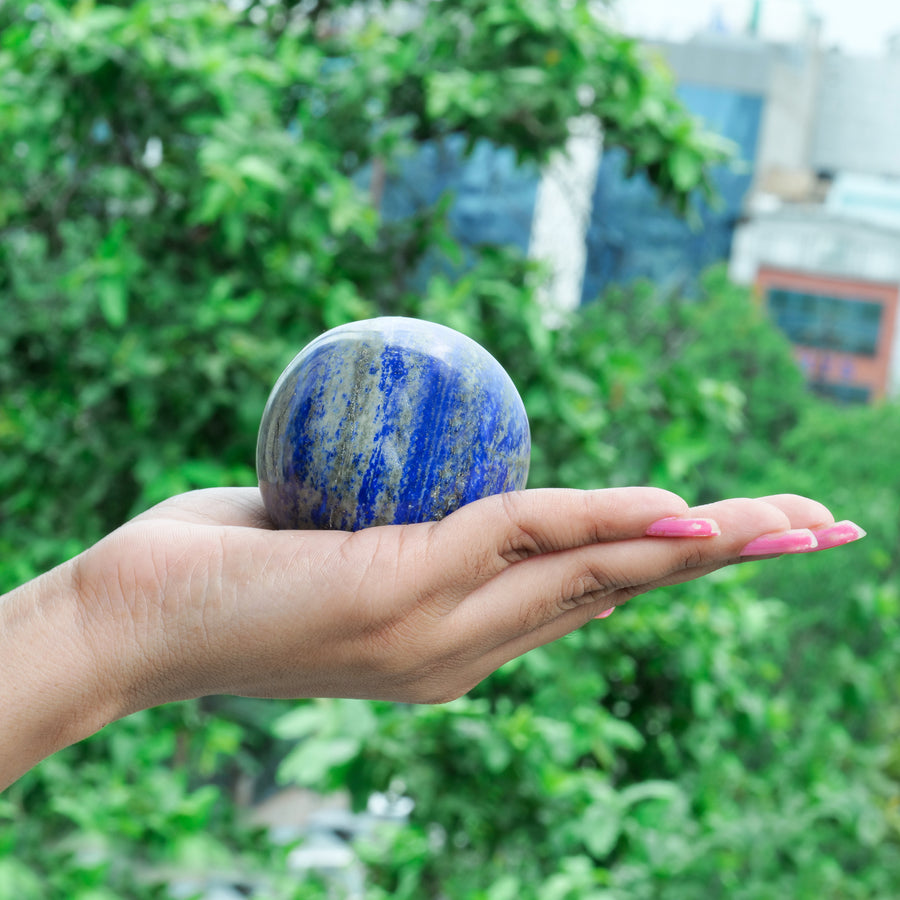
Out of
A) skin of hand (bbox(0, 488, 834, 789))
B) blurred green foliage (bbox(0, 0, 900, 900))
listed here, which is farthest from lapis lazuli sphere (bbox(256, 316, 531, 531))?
blurred green foliage (bbox(0, 0, 900, 900))

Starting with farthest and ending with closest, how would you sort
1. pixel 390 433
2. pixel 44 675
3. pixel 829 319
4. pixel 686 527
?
pixel 829 319, pixel 390 433, pixel 44 675, pixel 686 527

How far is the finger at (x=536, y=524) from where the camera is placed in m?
1.00

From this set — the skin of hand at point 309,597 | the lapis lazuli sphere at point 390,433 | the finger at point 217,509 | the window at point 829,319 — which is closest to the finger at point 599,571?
the skin of hand at point 309,597

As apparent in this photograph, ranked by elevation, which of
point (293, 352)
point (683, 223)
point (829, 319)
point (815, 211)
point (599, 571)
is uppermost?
point (599, 571)

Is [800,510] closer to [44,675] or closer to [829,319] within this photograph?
[44,675]

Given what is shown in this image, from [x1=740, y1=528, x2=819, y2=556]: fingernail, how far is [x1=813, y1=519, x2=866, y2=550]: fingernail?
0.11 ft

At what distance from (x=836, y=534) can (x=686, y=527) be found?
18cm

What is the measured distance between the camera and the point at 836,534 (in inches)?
41.7

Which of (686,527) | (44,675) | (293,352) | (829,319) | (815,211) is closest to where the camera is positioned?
(686,527)

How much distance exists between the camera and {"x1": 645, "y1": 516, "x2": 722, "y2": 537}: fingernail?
982mm

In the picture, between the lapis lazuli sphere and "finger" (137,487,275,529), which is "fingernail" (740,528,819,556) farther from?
"finger" (137,487,275,529)

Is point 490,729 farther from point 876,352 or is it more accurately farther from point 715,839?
point 876,352

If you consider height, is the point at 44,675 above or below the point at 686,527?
below

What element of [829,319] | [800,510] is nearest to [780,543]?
[800,510]
